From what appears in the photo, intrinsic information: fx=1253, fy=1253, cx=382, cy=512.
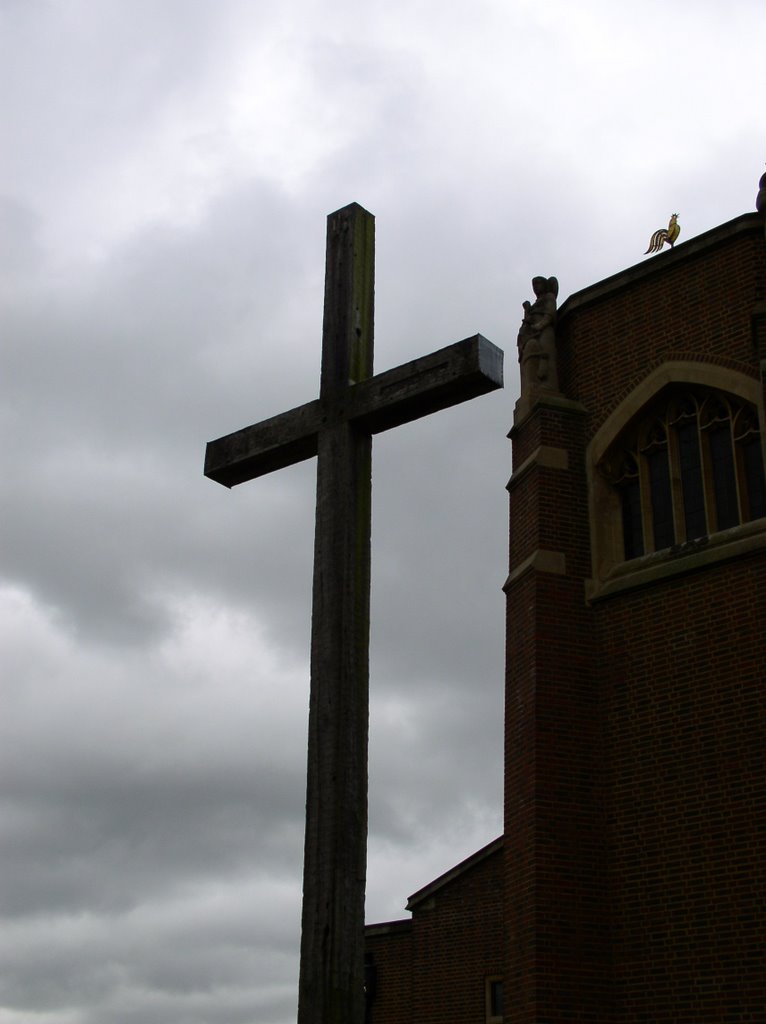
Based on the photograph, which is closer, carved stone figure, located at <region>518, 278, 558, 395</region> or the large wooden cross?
the large wooden cross

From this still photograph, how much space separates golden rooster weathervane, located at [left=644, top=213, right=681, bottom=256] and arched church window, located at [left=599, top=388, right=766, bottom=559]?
1.85m

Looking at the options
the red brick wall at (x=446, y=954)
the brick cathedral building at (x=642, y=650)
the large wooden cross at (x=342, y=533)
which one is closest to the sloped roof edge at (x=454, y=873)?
the red brick wall at (x=446, y=954)

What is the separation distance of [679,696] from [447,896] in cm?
887

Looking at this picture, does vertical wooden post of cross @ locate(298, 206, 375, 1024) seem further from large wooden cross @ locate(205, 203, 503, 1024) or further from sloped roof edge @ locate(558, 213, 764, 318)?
sloped roof edge @ locate(558, 213, 764, 318)

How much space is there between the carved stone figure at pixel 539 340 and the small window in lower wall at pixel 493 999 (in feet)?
30.3

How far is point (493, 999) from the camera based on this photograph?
714 inches

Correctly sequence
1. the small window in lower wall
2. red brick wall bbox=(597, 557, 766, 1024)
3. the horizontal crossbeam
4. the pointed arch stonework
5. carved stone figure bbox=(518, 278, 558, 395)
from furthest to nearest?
the small window in lower wall → carved stone figure bbox=(518, 278, 558, 395) → the pointed arch stonework → red brick wall bbox=(597, 557, 766, 1024) → the horizontal crossbeam

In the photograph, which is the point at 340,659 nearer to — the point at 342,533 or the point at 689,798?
the point at 342,533

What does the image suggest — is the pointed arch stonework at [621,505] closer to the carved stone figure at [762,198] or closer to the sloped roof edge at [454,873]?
the carved stone figure at [762,198]

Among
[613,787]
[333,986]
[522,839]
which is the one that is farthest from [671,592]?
[333,986]

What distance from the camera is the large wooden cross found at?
14.7 ft

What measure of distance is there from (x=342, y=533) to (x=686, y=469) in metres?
8.45

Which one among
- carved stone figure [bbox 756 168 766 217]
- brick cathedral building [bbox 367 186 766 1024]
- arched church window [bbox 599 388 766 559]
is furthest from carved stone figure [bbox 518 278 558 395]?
carved stone figure [bbox 756 168 766 217]

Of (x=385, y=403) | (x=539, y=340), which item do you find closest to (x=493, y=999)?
(x=539, y=340)
